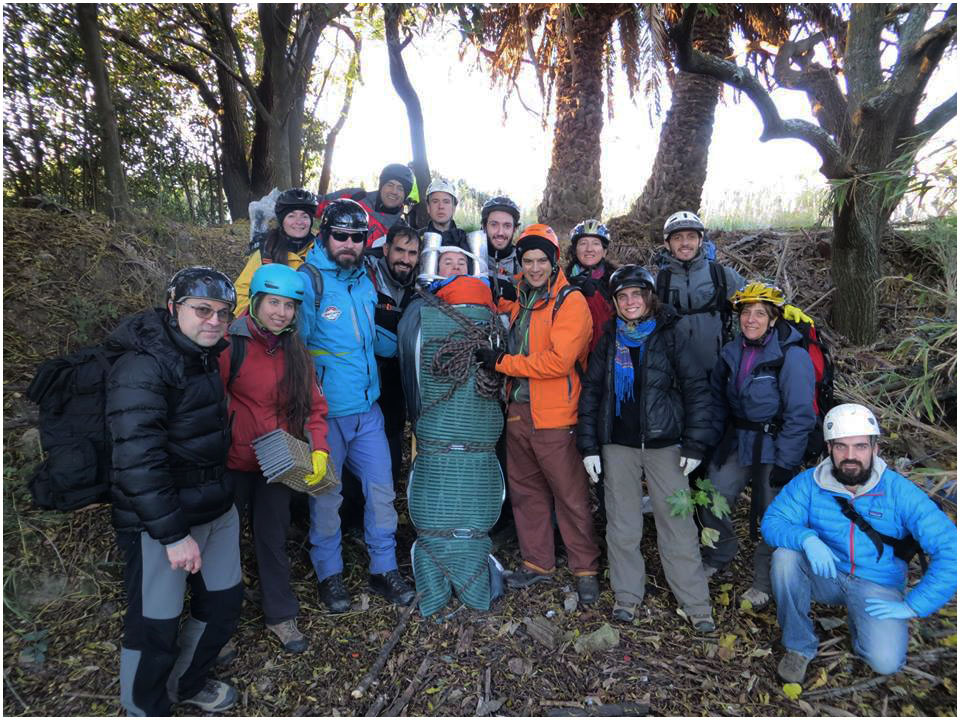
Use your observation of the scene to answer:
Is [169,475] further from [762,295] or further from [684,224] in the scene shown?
[684,224]

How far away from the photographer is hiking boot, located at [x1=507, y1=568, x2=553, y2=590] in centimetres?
391

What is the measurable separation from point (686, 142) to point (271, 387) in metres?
6.78

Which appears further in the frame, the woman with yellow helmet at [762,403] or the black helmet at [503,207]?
the black helmet at [503,207]

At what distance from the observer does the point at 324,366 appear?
351cm

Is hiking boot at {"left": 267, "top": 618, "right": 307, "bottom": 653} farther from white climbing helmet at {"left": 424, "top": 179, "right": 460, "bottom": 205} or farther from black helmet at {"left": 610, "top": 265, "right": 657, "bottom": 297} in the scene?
white climbing helmet at {"left": 424, "top": 179, "right": 460, "bottom": 205}

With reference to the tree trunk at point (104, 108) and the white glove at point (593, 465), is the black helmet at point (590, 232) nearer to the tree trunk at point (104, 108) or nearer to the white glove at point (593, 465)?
the white glove at point (593, 465)

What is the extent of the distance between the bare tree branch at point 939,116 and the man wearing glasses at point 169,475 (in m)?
5.60

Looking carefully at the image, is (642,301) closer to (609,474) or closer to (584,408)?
(584,408)

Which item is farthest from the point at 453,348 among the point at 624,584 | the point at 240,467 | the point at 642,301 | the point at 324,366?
the point at 624,584

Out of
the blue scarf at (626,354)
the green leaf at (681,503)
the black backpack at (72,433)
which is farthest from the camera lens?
the blue scarf at (626,354)

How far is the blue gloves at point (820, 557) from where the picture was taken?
9.68 ft

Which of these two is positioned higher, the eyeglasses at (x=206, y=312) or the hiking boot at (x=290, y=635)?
the eyeglasses at (x=206, y=312)

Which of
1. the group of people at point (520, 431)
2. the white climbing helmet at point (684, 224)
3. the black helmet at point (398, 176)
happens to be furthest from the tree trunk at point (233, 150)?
the white climbing helmet at point (684, 224)

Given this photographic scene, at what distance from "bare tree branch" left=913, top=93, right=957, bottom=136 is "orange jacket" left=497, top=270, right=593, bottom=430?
348cm
